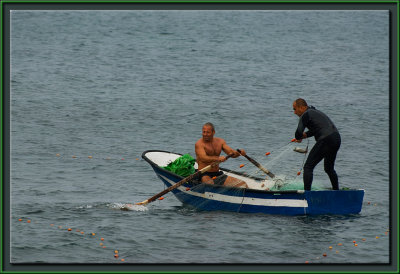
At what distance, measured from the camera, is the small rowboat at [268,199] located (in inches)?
667

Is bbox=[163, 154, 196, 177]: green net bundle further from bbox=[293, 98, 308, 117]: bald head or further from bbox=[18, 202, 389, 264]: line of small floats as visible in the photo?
bbox=[18, 202, 389, 264]: line of small floats

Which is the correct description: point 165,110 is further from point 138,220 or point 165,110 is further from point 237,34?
point 237,34

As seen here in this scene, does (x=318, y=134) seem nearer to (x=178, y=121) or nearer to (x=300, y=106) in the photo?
(x=300, y=106)

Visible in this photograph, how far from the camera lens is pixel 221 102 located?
3397 cm

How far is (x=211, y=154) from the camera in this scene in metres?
17.6

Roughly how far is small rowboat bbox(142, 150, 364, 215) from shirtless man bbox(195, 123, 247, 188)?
29 cm

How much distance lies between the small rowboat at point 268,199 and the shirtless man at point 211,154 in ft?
0.95

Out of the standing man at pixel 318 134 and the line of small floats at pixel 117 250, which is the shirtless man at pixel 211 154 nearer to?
the standing man at pixel 318 134

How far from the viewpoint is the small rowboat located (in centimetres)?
1695

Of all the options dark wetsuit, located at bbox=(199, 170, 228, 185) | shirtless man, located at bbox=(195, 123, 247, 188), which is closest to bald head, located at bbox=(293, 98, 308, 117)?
shirtless man, located at bbox=(195, 123, 247, 188)

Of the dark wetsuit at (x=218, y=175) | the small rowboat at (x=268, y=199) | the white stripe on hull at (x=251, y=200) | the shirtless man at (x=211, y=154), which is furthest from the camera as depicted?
the dark wetsuit at (x=218, y=175)

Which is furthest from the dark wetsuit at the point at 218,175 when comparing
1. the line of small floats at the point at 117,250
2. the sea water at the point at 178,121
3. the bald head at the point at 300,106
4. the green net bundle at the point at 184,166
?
the line of small floats at the point at 117,250

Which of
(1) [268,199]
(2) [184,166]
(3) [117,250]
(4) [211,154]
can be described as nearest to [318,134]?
(1) [268,199]

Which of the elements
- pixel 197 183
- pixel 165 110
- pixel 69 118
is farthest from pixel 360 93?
pixel 197 183
